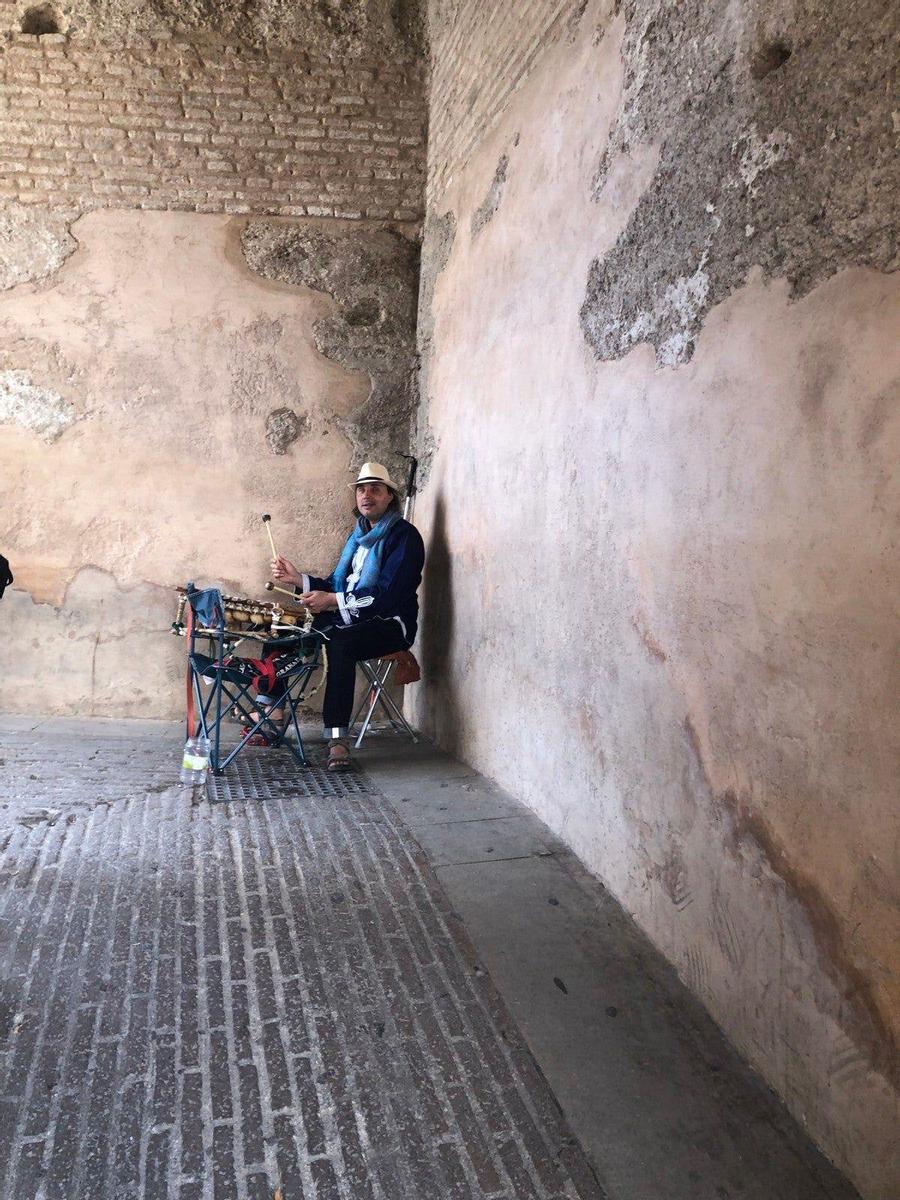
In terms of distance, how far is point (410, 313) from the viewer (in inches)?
248

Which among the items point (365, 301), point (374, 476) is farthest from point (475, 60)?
point (374, 476)

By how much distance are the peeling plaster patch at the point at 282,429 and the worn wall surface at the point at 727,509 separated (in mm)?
2474

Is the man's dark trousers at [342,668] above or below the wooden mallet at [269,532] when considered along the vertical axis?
below

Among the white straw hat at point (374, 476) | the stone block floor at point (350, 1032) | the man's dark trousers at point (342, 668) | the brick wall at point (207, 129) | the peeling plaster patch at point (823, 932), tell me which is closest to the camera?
the peeling plaster patch at point (823, 932)

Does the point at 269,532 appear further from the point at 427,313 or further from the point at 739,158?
the point at 739,158

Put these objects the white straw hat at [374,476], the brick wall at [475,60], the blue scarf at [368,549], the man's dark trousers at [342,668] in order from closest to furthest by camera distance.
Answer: the brick wall at [475,60], the man's dark trousers at [342,668], the blue scarf at [368,549], the white straw hat at [374,476]

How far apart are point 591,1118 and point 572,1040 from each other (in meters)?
0.27

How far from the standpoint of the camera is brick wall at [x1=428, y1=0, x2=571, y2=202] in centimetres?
405

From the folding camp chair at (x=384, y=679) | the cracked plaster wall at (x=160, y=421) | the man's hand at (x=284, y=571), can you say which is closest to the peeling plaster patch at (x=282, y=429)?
the cracked plaster wall at (x=160, y=421)

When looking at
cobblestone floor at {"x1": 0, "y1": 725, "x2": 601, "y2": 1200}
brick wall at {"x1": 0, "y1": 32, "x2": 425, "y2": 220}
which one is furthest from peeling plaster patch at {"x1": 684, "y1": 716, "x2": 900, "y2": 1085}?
brick wall at {"x1": 0, "y1": 32, "x2": 425, "y2": 220}

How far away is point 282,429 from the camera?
6.20 metres

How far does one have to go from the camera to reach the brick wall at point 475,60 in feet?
13.3

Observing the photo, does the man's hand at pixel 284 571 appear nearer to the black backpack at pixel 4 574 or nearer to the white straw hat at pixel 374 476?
the white straw hat at pixel 374 476

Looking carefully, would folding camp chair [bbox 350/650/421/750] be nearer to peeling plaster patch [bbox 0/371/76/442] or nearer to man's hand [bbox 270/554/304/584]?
man's hand [bbox 270/554/304/584]
